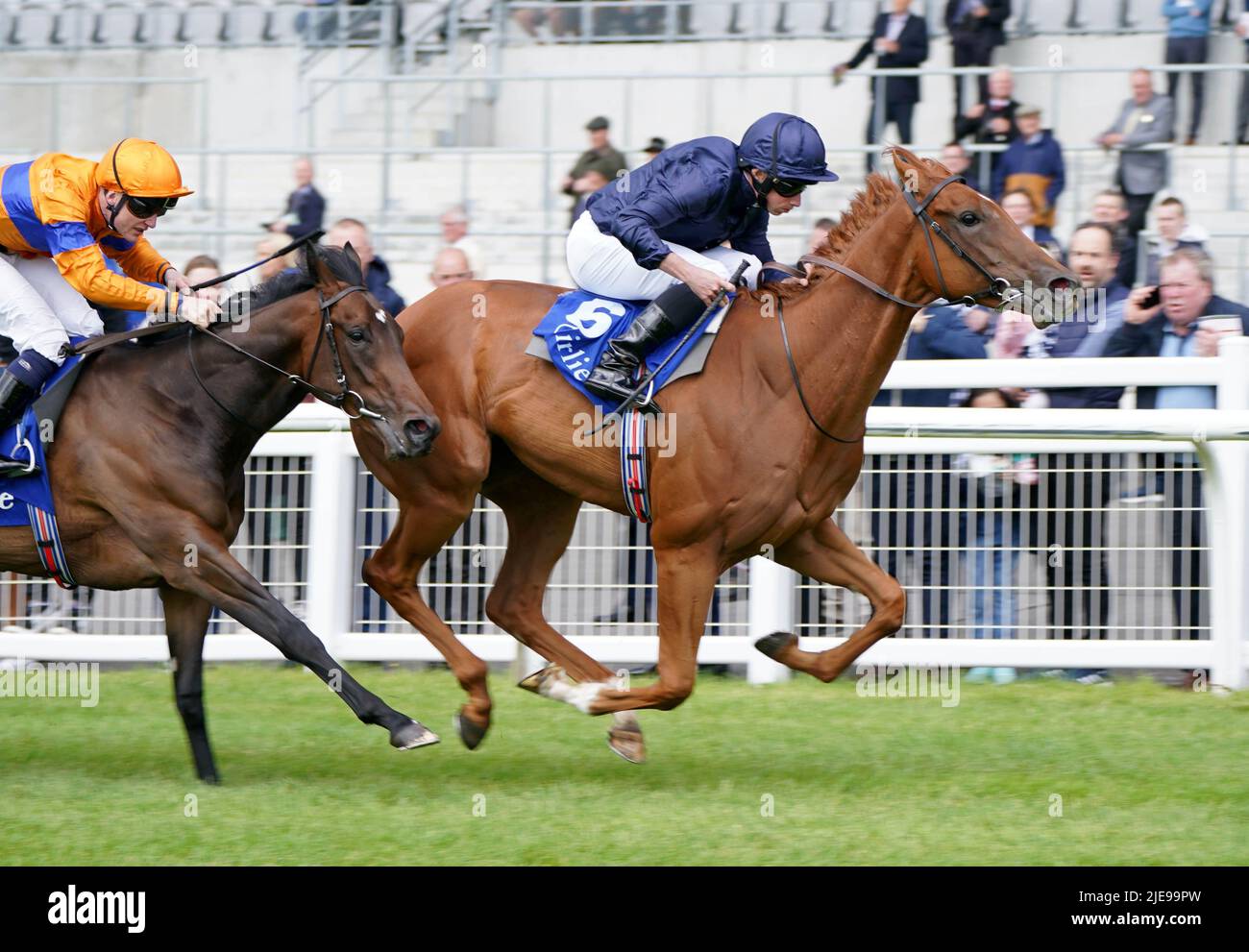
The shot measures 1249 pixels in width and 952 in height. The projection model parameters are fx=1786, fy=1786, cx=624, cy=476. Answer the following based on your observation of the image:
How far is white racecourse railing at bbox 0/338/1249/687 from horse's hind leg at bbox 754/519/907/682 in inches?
52.9

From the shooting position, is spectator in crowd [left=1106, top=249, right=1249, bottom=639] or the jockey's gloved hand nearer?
the jockey's gloved hand

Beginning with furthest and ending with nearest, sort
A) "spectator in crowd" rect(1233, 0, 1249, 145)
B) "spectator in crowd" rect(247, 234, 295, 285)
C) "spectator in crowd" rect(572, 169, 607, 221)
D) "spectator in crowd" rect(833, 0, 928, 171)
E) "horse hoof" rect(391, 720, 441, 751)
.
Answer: "spectator in crowd" rect(833, 0, 928, 171) < "spectator in crowd" rect(1233, 0, 1249, 145) < "spectator in crowd" rect(572, 169, 607, 221) < "spectator in crowd" rect(247, 234, 295, 285) < "horse hoof" rect(391, 720, 441, 751)

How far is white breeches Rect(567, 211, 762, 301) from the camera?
19.2 ft

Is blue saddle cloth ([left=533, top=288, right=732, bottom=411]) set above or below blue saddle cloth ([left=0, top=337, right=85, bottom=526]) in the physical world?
above

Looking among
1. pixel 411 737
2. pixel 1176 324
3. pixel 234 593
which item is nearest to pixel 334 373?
pixel 234 593

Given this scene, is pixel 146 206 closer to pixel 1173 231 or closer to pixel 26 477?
pixel 26 477

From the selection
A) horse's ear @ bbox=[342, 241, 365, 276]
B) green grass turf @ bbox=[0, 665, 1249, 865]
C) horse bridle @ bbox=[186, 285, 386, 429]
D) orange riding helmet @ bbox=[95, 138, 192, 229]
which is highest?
orange riding helmet @ bbox=[95, 138, 192, 229]

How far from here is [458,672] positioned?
5.89m

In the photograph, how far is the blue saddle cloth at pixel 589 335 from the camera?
5.66 metres

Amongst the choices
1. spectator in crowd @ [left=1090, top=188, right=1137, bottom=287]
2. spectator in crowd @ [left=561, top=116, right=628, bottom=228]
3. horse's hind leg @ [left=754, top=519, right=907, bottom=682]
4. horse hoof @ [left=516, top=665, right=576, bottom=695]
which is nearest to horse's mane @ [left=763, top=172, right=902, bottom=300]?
horse's hind leg @ [left=754, top=519, right=907, bottom=682]

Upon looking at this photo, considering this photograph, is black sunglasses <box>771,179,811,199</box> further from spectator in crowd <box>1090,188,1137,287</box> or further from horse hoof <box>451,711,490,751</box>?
spectator in crowd <box>1090,188,1137,287</box>

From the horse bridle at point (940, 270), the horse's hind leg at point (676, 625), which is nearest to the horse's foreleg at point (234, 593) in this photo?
the horse's hind leg at point (676, 625)
